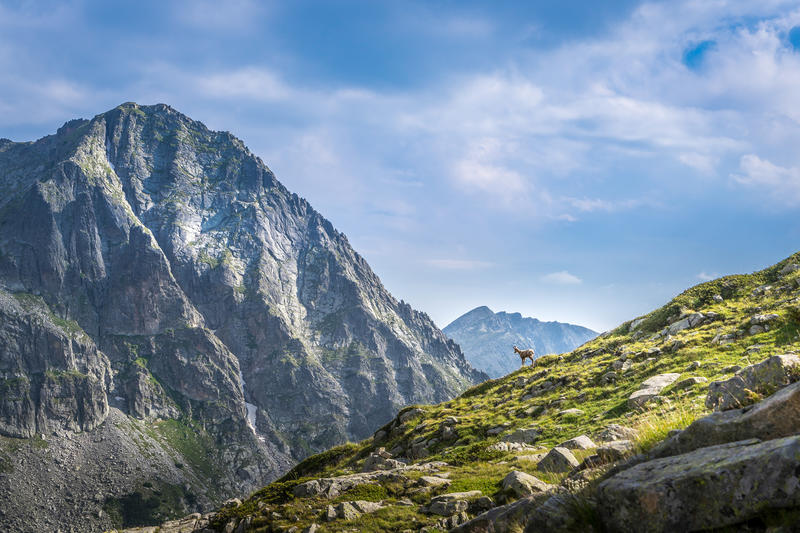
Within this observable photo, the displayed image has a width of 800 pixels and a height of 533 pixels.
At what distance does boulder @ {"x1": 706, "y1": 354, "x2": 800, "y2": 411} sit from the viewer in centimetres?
A: 988

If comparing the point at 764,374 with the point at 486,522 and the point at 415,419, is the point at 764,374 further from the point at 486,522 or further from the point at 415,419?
the point at 415,419

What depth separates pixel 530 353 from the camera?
158 feet

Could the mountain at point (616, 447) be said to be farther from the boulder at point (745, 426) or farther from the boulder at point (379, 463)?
the boulder at point (379, 463)

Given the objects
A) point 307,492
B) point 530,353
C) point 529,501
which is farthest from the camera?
point 530,353

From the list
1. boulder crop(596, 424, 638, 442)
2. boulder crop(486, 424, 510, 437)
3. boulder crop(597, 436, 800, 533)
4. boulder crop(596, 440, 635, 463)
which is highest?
boulder crop(597, 436, 800, 533)

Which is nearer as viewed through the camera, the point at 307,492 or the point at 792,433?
the point at 792,433

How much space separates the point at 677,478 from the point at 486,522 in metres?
5.55

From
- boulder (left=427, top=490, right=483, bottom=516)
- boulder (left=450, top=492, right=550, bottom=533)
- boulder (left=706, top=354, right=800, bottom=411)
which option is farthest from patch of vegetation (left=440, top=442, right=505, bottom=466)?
boulder (left=706, top=354, right=800, bottom=411)

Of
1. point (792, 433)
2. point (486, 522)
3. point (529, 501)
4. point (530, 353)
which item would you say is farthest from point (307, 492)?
point (530, 353)

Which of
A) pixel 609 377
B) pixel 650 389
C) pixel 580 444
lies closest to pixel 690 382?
pixel 650 389

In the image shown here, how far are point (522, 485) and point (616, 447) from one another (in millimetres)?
3106

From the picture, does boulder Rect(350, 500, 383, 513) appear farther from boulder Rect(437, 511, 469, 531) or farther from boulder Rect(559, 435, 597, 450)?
boulder Rect(559, 435, 597, 450)

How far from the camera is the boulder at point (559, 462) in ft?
48.8

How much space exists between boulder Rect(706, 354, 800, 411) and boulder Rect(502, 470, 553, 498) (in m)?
5.47
